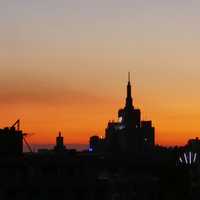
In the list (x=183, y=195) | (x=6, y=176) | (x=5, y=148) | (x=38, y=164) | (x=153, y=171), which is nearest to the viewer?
(x=6, y=176)

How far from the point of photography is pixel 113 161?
180 m

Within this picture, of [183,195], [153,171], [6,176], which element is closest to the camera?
[6,176]

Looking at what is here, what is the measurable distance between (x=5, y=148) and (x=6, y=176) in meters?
15.2

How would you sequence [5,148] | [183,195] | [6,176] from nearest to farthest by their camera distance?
[6,176] < [5,148] < [183,195]

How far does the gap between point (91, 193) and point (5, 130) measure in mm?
21502

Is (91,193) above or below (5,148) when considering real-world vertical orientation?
below

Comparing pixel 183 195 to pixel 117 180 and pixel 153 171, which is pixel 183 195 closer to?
pixel 117 180

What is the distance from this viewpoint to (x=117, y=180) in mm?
137625

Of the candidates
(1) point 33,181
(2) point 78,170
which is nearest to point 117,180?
(2) point 78,170

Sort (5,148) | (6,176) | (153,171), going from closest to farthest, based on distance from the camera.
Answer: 1. (6,176)
2. (5,148)
3. (153,171)

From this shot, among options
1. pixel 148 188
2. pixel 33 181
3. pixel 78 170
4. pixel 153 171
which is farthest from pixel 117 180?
pixel 153 171

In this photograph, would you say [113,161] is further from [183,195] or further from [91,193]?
[91,193]

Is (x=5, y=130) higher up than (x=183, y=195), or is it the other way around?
(x=5, y=130)

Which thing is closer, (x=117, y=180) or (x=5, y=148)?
(x=5, y=148)
